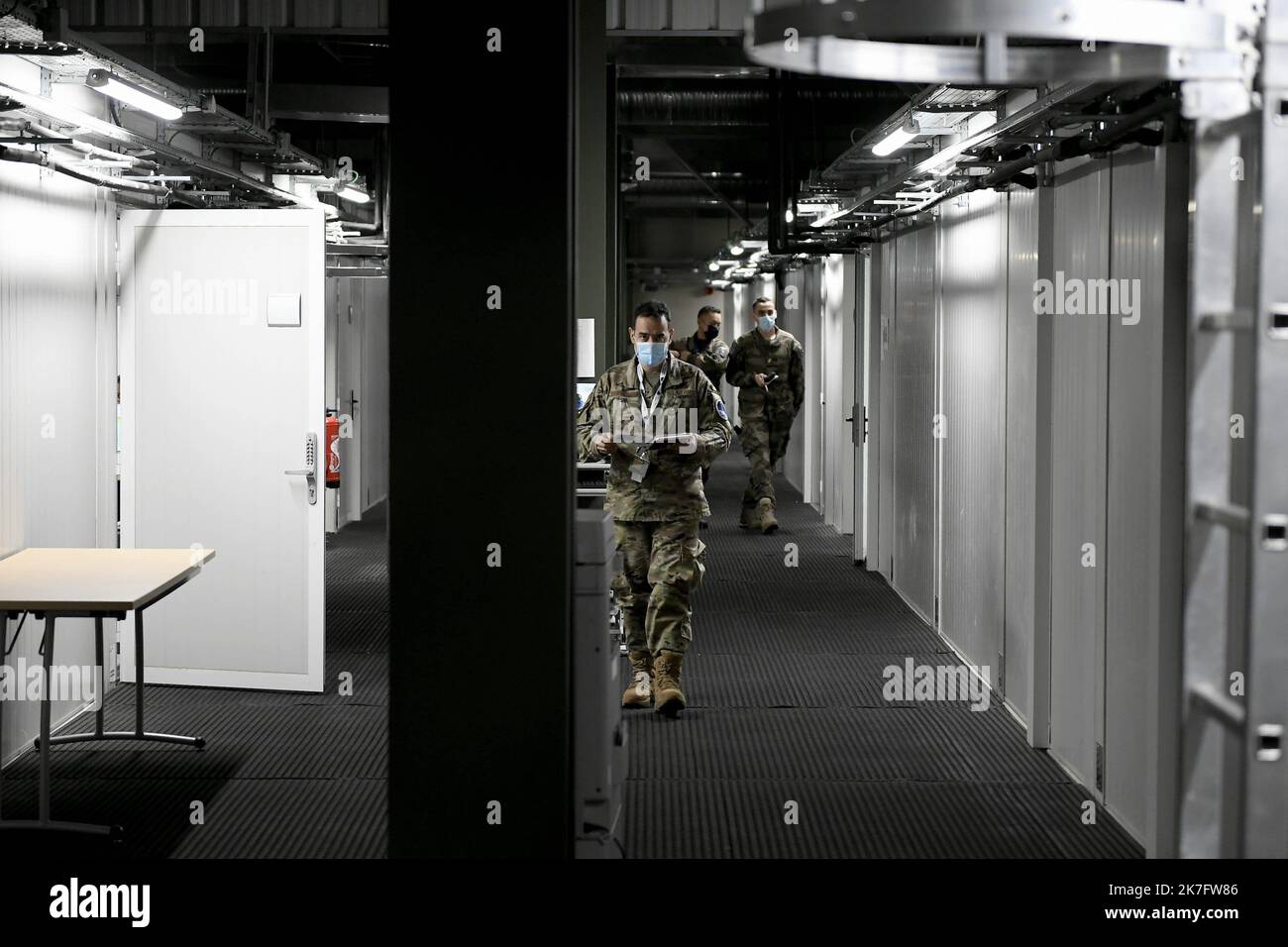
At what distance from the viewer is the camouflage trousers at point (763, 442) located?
1169 cm

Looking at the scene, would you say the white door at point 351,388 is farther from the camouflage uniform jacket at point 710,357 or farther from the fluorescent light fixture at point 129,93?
the fluorescent light fixture at point 129,93

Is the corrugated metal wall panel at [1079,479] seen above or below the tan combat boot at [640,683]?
above

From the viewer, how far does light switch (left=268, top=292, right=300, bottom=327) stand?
654 cm

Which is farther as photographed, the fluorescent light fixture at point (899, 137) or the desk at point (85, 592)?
the fluorescent light fixture at point (899, 137)

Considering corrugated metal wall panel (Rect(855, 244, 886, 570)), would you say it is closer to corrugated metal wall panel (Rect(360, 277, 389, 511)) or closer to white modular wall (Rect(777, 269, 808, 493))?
white modular wall (Rect(777, 269, 808, 493))

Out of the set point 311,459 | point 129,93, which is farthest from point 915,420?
point 129,93

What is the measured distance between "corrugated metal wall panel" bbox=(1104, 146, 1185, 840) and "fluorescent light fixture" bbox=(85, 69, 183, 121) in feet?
11.0

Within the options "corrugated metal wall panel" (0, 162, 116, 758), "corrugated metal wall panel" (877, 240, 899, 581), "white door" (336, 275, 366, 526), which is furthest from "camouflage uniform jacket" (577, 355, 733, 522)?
"white door" (336, 275, 366, 526)

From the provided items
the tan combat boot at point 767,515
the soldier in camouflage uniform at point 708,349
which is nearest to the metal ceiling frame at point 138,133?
the soldier in camouflage uniform at point 708,349

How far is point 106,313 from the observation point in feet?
21.5

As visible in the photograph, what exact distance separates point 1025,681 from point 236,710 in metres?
3.53

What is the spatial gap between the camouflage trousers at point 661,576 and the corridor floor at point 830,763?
40cm

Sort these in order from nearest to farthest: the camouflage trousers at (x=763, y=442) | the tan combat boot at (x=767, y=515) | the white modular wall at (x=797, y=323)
→ the camouflage trousers at (x=763, y=442) → the tan combat boot at (x=767, y=515) → the white modular wall at (x=797, y=323)

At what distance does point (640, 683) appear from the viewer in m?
6.36
